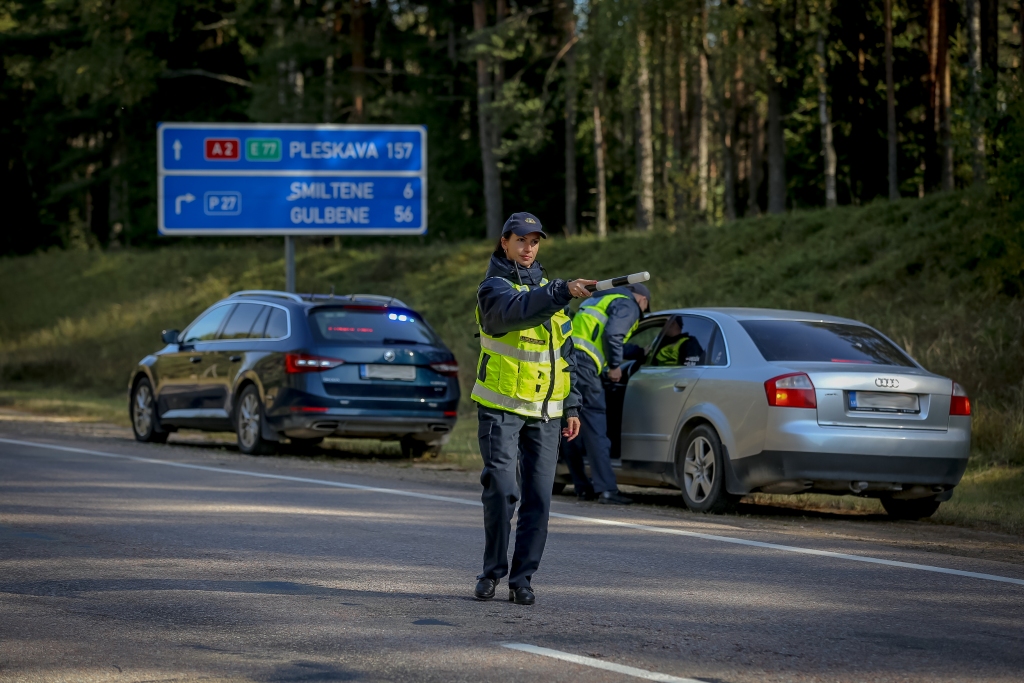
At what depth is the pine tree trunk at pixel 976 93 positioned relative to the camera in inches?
898

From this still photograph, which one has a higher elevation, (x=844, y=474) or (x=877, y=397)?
(x=877, y=397)

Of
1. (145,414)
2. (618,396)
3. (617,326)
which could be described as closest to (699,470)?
(618,396)

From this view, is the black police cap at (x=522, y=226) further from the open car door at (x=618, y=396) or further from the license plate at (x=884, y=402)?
the open car door at (x=618, y=396)

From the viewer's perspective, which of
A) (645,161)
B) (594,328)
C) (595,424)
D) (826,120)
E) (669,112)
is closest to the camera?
(595,424)

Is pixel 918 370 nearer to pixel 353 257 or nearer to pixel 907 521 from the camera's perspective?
pixel 907 521

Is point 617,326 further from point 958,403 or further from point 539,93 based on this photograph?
point 539,93

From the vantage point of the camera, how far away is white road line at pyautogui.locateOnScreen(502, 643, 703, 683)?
18.0 feet

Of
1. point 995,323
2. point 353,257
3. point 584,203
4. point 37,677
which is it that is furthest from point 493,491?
point 584,203

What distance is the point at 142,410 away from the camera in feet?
60.4

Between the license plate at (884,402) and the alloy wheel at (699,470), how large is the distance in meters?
1.16

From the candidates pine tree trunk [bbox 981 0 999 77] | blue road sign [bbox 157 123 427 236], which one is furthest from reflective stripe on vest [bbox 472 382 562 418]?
pine tree trunk [bbox 981 0 999 77]

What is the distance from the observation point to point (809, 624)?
668cm

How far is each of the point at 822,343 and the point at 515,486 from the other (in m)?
4.79

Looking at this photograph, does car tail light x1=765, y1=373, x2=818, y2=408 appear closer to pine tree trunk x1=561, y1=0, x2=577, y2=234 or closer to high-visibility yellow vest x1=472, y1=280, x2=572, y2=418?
high-visibility yellow vest x1=472, y1=280, x2=572, y2=418
